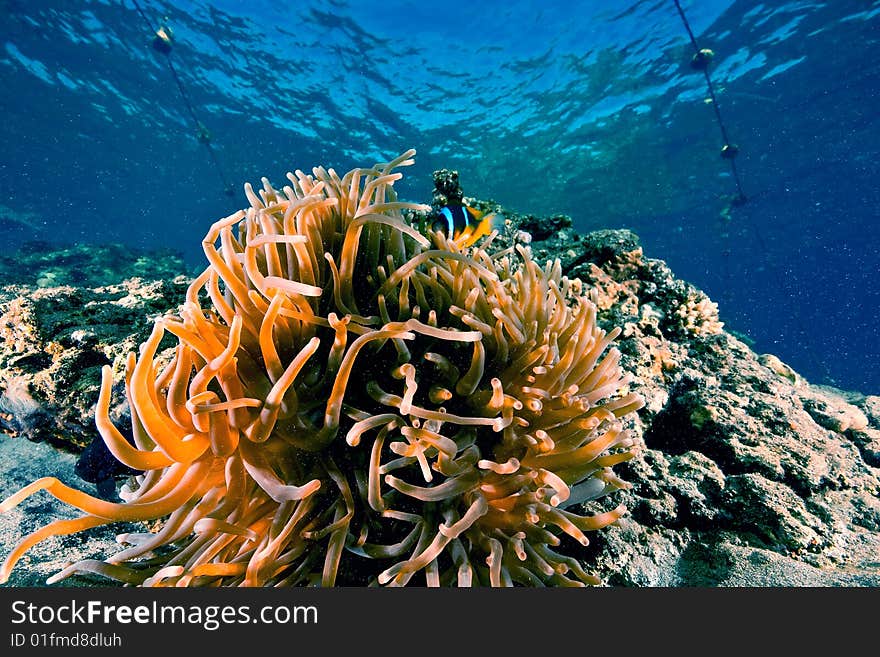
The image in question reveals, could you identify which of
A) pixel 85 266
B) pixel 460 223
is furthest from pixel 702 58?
pixel 85 266

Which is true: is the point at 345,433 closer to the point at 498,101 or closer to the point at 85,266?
the point at 85,266

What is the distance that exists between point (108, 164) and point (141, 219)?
21634 millimetres

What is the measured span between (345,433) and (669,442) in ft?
8.30

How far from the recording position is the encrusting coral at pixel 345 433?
1.39 m

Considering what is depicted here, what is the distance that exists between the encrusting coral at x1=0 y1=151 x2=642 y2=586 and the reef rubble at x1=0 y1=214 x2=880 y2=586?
0.70 m

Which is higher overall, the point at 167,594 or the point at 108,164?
the point at 108,164

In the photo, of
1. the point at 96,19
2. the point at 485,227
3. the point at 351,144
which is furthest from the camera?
the point at 351,144

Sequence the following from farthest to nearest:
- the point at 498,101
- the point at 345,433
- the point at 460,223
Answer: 1. the point at 498,101
2. the point at 460,223
3. the point at 345,433

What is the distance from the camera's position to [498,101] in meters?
23.2

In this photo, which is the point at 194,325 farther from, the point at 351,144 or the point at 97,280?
the point at 351,144

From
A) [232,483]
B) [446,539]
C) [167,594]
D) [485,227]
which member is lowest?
[167,594]

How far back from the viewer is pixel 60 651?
4.46 feet

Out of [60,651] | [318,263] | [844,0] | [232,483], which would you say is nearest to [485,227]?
[318,263]

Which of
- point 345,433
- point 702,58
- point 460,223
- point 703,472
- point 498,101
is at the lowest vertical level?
point 703,472
